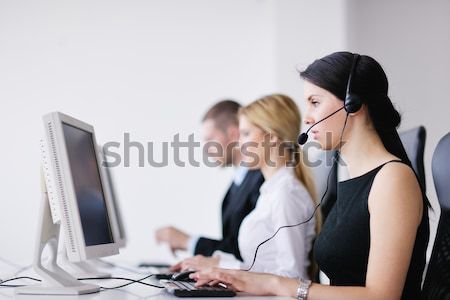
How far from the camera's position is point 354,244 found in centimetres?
151

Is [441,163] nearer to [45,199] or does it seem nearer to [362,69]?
[362,69]

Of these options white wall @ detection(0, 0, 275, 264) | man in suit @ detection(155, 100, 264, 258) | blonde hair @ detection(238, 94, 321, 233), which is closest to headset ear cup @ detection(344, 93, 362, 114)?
Result: blonde hair @ detection(238, 94, 321, 233)

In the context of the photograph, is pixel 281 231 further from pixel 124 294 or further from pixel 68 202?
pixel 68 202

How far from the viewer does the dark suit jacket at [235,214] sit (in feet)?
9.17

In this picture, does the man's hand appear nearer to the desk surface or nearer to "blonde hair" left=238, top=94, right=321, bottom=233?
"blonde hair" left=238, top=94, right=321, bottom=233

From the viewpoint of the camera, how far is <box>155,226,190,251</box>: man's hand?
3.10 m

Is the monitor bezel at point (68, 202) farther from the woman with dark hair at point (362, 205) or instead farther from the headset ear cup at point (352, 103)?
the headset ear cup at point (352, 103)

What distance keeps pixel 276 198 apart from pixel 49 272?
3.35ft

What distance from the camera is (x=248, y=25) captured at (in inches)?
180

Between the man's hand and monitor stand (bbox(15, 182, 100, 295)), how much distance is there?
1.42 metres

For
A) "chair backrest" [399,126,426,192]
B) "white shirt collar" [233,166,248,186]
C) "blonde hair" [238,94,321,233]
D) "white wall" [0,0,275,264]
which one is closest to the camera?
"chair backrest" [399,126,426,192]

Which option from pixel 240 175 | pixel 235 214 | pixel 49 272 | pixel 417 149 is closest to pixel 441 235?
pixel 417 149

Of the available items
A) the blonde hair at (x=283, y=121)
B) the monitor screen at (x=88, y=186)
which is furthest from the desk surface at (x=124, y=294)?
the blonde hair at (x=283, y=121)

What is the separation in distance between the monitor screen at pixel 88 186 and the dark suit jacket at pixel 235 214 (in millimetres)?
1062
